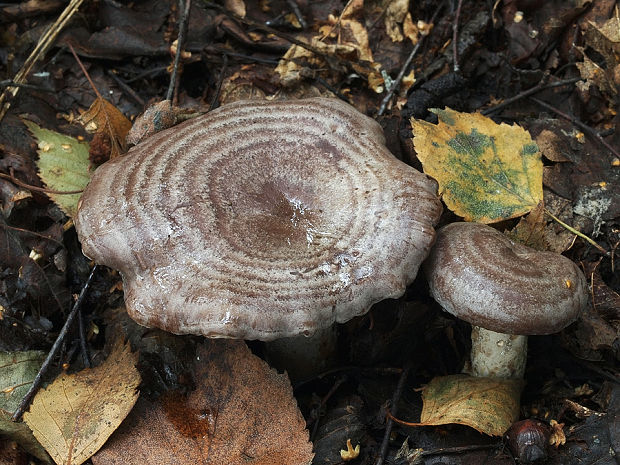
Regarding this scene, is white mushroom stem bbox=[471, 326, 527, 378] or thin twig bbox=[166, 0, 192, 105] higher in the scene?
thin twig bbox=[166, 0, 192, 105]

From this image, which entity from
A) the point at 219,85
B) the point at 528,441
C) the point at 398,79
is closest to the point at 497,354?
the point at 528,441

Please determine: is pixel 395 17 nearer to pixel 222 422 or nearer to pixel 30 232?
pixel 30 232

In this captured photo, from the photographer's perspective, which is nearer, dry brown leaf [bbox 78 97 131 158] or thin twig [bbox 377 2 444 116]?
dry brown leaf [bbox 78 97 131 158]

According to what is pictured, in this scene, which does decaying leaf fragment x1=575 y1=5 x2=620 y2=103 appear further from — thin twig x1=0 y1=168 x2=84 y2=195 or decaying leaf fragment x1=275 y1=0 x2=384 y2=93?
thin twig x1=0 y1=168 x2=84 y2=195

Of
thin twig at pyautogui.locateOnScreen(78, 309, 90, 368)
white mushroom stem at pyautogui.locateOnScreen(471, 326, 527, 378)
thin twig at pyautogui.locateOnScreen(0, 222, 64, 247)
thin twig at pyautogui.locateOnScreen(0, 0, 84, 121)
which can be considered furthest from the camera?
thin twig at pyautogui.locateOnScreen(0, 0, 84, 121)

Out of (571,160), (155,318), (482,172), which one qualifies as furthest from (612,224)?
(155,318)

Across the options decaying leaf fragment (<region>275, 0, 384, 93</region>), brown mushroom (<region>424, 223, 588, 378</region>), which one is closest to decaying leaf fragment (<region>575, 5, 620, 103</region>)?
decaying leaf fragment (<region>275, 0, 384, 93</region>)

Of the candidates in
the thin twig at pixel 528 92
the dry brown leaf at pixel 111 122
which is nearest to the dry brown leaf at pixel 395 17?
the thin twig at pixel 528 92

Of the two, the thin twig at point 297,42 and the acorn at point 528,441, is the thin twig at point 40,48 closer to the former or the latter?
the thin twig at point 297,42
